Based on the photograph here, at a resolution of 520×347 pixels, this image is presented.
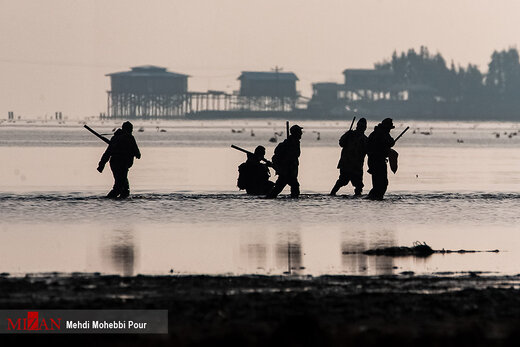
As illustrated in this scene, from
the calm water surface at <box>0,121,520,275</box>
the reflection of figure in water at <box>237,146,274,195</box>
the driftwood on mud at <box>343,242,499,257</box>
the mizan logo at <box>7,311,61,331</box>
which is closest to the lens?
the mizan logo at <box>7,311,61,331</box>

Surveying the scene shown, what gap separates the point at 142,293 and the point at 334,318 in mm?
2319

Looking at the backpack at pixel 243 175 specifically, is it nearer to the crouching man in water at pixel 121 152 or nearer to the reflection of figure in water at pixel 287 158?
the reflection of figure in water at pixel 287 158

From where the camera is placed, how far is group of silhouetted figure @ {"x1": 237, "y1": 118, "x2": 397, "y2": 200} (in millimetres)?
25875

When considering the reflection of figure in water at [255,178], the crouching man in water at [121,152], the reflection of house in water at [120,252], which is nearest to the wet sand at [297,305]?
the reflection of house in water at [120,252]

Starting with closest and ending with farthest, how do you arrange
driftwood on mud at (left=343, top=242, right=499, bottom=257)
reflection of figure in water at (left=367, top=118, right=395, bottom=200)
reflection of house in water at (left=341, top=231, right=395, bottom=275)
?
reflection of house in water at (left=341, top=231, right=395, bottom=275) → driftwood on mud at (left=343, top=242, right=499, bottom=257) → reflection of figure in water at (left=367, top=118, right=395, bottom=200)

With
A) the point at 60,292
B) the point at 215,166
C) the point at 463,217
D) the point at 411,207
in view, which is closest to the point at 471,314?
the point at 60,292

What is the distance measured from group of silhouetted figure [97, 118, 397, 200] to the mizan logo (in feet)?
49.4

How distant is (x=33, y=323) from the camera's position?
395 inches

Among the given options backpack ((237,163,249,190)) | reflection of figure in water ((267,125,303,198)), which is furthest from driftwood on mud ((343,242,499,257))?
backpack ((237,163,249,190))

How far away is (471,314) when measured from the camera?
35.8 feet

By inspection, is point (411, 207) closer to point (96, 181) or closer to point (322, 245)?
point (322, 245)

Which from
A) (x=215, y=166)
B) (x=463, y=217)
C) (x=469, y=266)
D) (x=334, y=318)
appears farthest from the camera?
(x=215, y=166)

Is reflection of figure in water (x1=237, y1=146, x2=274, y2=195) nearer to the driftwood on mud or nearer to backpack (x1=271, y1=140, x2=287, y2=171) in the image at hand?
backpack (x1=271, y1=140, x2=287, y2=171)

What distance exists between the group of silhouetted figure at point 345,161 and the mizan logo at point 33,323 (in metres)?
15.5
